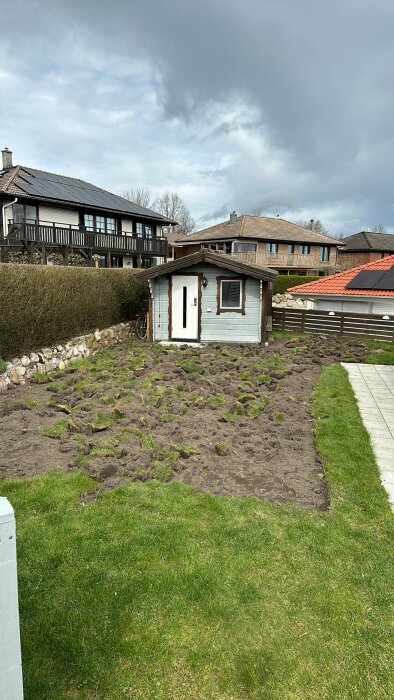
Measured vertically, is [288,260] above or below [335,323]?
above

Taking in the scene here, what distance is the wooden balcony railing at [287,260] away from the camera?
3938 cm

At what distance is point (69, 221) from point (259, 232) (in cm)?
1996

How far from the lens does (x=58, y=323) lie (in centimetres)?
1142

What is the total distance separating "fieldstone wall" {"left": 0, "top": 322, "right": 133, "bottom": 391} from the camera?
9320 mm

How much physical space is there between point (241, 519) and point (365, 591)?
1256 millimetres

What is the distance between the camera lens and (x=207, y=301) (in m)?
15.0

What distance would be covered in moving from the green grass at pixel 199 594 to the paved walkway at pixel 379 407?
93 centimetres

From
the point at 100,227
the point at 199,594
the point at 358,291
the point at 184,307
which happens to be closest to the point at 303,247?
the point at 100,227

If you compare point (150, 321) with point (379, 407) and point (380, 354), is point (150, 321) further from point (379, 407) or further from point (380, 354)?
point (379, 407)

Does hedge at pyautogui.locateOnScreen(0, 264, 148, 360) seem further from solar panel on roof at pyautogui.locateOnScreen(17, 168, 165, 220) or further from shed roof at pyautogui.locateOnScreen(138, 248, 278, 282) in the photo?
solar panel on roof at pyautogui.locateOnScreen(17, 168, 165, 220)

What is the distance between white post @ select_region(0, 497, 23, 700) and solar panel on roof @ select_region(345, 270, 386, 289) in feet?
58.6

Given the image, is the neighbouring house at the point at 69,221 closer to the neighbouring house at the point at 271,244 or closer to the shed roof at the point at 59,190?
the shed roof at the point at 59,190

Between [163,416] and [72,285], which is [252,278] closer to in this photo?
[72,285]

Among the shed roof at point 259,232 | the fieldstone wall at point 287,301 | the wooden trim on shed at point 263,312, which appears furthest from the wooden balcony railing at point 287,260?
the wooden trim on shed at point 263,312
